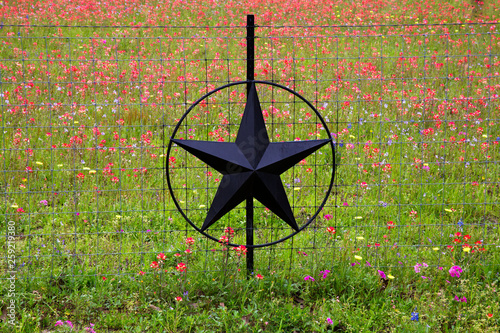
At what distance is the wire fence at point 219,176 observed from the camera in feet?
13.5

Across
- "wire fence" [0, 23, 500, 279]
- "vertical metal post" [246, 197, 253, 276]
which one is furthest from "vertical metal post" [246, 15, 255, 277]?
"wire fence" [0, 23, 500, 279]

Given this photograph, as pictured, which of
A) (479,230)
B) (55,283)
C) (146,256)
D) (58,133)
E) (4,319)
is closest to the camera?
(4,319)

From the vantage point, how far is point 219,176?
5227 millimetres

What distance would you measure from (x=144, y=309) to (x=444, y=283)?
7.26 ft

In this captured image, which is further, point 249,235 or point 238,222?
point 238,222

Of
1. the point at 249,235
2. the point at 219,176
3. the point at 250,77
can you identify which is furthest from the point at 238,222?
the point at 250,77

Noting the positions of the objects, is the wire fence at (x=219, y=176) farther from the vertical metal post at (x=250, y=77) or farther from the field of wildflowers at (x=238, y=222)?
the vertical metal post at (x=250, y=77)

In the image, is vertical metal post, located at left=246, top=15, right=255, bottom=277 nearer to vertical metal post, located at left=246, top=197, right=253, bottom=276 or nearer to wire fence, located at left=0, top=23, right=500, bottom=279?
vertical metal post, located at left=246, top=197, right=253, bottom=276

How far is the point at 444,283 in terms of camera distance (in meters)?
3.96

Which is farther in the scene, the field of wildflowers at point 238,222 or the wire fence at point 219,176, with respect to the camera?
the wire fence at point 219,176

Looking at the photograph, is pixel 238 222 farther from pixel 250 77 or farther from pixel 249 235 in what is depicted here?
pixel 250 77

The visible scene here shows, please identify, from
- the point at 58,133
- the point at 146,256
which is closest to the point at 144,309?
the point at 146,256

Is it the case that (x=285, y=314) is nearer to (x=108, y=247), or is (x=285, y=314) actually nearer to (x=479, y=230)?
(x=108, y=247)

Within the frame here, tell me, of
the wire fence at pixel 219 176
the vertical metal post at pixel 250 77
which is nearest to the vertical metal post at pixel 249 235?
the vertical metal post at pixel 250 77
